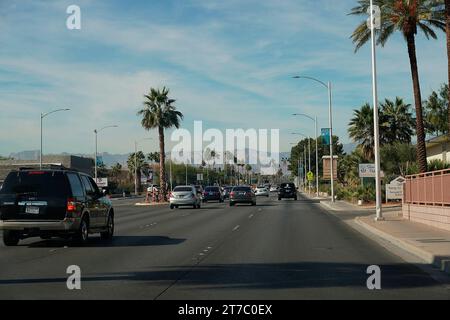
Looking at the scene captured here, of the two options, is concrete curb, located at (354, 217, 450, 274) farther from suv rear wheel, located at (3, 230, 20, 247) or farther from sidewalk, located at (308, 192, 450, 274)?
suv rear wheel, located at (3, 230, 20, 247)

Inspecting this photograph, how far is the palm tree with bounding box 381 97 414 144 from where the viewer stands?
65.4 m

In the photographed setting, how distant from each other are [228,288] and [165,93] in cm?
5296

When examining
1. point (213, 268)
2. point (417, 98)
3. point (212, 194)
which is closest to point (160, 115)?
point (212, 194)

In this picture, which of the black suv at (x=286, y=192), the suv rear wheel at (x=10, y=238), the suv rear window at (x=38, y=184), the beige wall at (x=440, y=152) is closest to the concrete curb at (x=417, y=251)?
the suv rear window at (x=38, y=184)

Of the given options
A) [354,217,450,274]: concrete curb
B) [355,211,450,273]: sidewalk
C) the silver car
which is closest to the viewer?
[354,217,450,274]: concrete curb

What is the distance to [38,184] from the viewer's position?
17.0 m

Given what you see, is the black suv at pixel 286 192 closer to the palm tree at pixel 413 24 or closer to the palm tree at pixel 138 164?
the palm tree at pixel 413 24

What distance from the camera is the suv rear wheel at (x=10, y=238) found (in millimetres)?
17469

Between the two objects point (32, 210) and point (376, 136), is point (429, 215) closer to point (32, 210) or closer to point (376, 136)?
point (376, 136)

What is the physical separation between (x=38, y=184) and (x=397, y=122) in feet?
177

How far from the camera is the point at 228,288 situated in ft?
35.1

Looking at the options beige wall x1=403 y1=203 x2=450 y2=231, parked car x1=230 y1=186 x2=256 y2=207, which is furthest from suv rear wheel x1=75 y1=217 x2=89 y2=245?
parked car x1=230 y1=186 x2=256 y2=207

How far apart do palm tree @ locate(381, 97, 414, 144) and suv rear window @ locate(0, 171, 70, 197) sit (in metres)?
52.2
